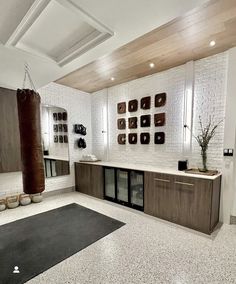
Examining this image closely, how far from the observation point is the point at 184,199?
261 centimetres

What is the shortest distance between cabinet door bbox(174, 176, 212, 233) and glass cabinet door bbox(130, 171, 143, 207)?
779 mm

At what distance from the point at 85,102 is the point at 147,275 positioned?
4.34m

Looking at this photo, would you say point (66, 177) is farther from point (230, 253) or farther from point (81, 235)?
point (230, 253)

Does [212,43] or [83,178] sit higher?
[212,43]

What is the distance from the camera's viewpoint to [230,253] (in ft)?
6.64

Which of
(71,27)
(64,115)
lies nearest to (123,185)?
(64,115)

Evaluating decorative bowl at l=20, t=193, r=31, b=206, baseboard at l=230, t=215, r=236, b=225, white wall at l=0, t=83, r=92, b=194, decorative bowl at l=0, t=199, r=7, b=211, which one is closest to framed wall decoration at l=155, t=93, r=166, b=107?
white wall at l=0, t=83, r=92, b=194

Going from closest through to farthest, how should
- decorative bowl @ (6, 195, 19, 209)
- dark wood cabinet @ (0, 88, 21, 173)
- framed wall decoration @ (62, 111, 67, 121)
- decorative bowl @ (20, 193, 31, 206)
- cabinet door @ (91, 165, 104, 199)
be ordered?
dark wood cabinet @ (0, 88, 21, 173), decorative bowl @ (6, 195, 19, 209), decorative bowl @ (20, 193, 31, 206), cabinet door @ (91, 165, 104, 199), framed wall decoration @ (62, 111, 67, 121)

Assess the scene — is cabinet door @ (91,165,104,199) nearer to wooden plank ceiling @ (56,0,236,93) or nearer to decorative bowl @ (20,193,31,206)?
decorative bowl @ (20,193,31,206)

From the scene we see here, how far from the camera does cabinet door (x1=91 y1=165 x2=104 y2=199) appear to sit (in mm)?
3923

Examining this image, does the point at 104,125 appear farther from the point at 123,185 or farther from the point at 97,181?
the point at 123,185

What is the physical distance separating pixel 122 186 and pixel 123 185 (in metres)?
0.04

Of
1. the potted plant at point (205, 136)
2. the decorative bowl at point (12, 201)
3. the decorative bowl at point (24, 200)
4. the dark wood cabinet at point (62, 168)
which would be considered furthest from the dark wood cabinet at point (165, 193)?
the decorative bowl at point (12, 201)

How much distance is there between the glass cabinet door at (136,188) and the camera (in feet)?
10.8
